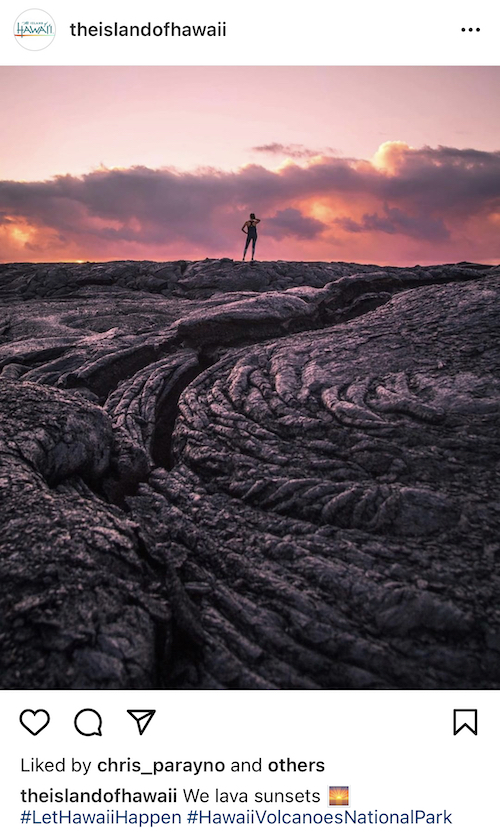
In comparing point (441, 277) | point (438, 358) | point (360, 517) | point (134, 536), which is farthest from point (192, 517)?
point (441, 277)

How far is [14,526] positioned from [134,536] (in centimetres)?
91

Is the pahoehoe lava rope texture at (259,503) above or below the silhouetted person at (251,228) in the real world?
below

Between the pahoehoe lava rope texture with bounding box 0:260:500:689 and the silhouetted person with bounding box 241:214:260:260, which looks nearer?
the pahoehoe lava rope texture with bounding box 0:260:500:689

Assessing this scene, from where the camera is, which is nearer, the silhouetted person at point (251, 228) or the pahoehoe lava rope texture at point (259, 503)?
the pahoehoe lava rope texture at point (259, 503)

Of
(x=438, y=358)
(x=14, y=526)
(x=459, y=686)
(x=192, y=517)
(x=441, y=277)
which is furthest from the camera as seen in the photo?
(x=441, y=277)

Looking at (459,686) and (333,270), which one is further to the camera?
(333,270)

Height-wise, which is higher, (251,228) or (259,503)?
(251,228)

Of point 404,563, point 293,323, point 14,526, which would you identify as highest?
point 293,323

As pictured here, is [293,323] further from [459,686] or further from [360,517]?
[459,686]

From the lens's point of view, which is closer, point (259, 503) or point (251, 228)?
point (259, 503)

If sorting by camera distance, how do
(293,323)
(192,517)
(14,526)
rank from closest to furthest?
(14,526) → (192,517) → (293,323)

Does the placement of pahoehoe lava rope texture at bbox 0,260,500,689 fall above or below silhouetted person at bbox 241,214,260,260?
below

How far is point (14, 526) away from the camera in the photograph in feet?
12.4

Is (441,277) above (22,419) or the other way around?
above
